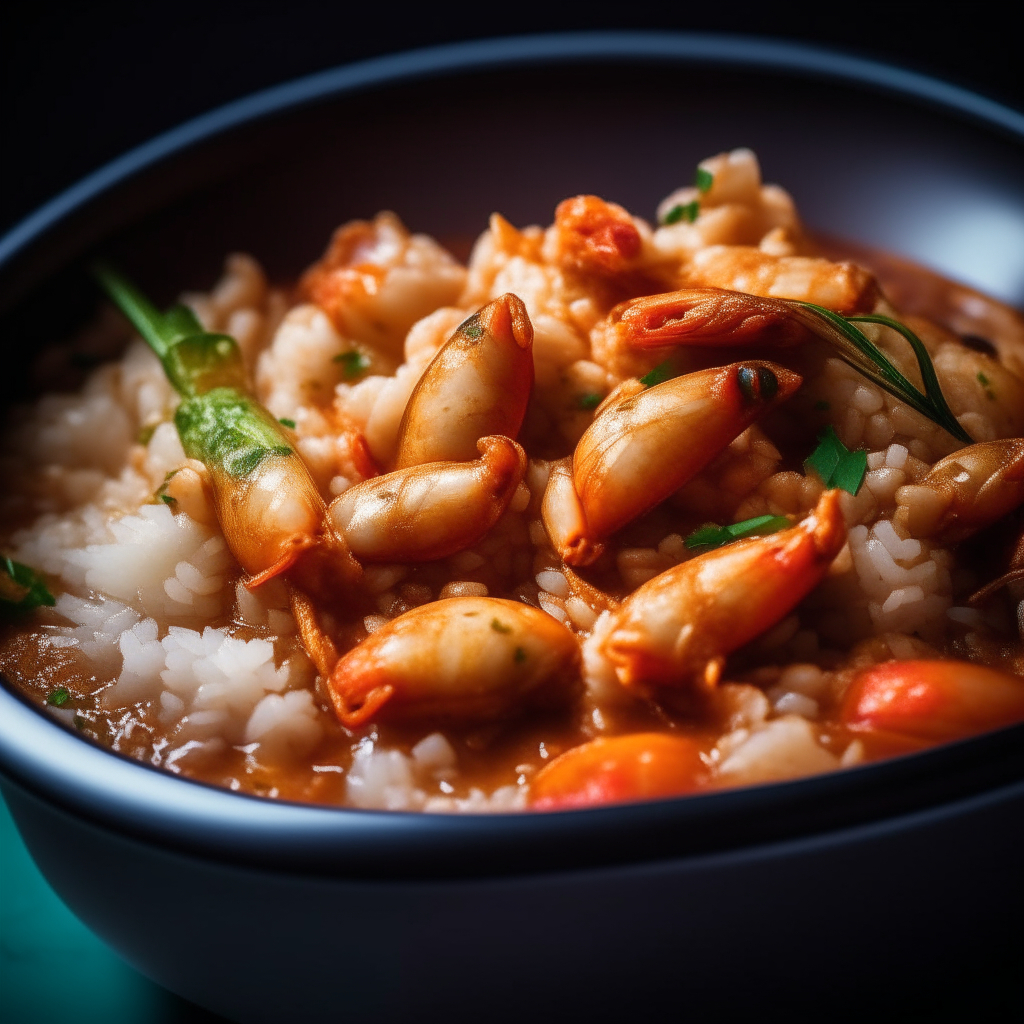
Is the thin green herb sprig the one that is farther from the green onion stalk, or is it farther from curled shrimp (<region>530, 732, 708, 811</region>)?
the green onion stalk

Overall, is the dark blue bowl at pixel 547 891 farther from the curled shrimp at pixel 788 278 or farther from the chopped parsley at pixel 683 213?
the chopped parsley at pixel 683 213

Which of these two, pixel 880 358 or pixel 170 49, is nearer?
pixel 880 358

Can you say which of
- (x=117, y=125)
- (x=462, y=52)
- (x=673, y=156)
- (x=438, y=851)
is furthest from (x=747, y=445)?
(x=117, y=125)

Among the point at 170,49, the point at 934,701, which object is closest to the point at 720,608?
the point at 934,701

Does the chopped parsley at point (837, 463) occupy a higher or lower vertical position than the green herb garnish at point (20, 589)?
higher

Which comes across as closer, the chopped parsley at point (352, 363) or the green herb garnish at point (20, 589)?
the green herb garnish at point (20, 589)

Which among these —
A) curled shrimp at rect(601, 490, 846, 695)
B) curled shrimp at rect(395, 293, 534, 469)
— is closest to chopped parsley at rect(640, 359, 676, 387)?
curled shrimp at rect(395, 293, 534, 469)

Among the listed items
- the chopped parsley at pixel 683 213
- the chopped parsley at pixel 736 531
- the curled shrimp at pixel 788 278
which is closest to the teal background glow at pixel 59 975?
the chopped parsley at pixel 736 531

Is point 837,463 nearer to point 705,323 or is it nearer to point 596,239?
point 705,323
